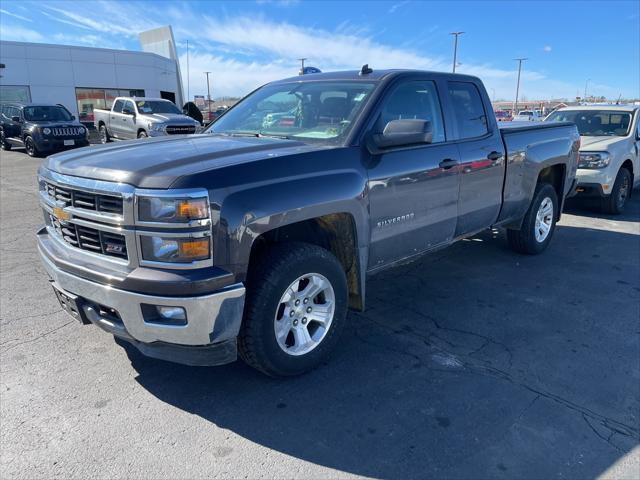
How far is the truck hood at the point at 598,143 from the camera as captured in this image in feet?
27.1

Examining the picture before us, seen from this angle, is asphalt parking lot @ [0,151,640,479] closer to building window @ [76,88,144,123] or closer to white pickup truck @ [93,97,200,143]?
white pickup truck @ [93,97,200,143]

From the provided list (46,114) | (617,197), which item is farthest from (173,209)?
(46,114)

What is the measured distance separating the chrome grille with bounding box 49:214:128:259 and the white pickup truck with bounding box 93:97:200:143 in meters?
14.0

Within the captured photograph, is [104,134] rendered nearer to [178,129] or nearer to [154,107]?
[154,107]

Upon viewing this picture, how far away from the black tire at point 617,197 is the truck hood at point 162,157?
7.14m

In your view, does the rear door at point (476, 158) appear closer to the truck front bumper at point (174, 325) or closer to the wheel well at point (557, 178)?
the wheel well at point (557, 178)

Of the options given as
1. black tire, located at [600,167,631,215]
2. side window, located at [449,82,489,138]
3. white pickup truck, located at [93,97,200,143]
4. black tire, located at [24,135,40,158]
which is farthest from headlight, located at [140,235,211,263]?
black tire, located at [24,135,40,158]

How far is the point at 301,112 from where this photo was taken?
13.0 ft

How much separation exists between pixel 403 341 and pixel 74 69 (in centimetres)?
Result: 3610

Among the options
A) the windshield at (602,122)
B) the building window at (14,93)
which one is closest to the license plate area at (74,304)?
the windshield at (602,122)

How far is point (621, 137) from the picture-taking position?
8.87m

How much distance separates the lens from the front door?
3568 mm

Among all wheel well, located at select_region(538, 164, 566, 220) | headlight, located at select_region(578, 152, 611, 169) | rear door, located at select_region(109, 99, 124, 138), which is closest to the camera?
wheel well, located at select_region(538, 164, 566, 220)

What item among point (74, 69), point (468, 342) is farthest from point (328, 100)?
point (74, 69)
